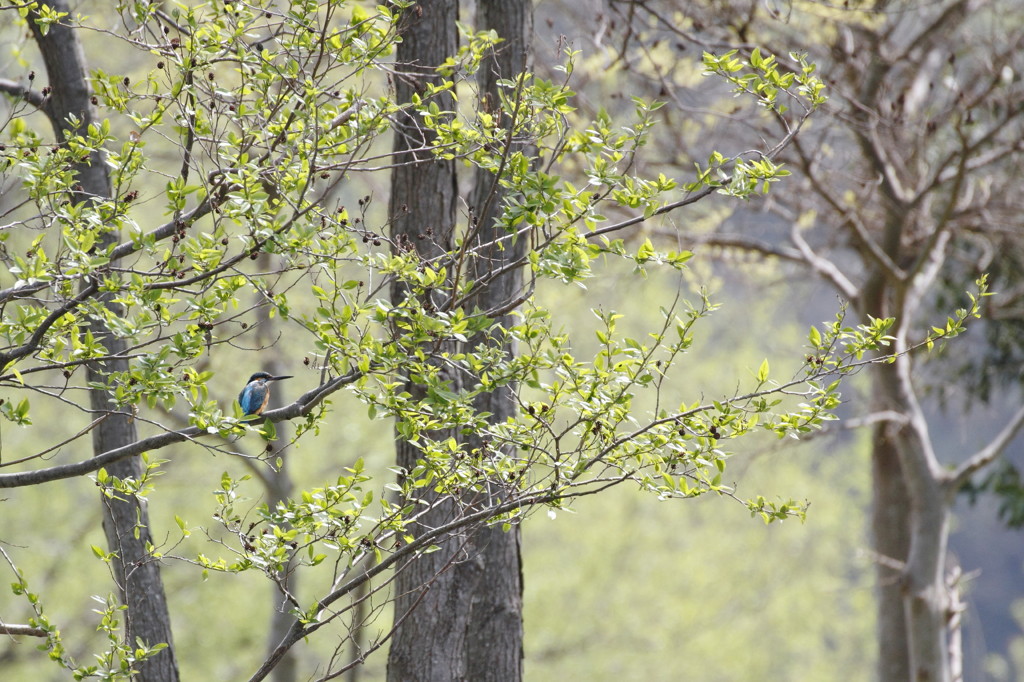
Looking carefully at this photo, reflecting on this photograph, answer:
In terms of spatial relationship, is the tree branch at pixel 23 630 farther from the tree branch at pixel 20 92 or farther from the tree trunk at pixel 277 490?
the tree trunk at pixel 277 490

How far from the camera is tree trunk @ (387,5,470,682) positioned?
4.52 metres

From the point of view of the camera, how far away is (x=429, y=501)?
14.6ft

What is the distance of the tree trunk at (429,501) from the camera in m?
4.52

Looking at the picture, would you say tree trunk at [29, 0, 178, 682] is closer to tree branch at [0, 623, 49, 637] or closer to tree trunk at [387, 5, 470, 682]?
tree branch at [0, 623, 49, 637]

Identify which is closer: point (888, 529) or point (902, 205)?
point (902, 205)

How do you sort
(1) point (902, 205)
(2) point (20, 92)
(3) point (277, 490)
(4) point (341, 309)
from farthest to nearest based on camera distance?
(3) point (277, 490) → (1) point (902, 205) → (2) point (20, 92) → (4) point (341, 309)

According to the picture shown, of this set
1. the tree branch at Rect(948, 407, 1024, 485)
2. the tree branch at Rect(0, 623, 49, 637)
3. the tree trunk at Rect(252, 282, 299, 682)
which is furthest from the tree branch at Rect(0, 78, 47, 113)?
the tree branch at Rect(948, 407, 1024, 485)

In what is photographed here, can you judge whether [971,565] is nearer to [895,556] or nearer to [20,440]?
[895,556]

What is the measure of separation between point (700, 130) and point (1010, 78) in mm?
2631

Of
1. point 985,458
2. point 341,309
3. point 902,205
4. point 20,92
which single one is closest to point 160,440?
point 341,309

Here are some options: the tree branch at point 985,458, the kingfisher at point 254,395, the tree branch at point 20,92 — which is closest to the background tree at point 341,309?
the kingfisher at point 254,395

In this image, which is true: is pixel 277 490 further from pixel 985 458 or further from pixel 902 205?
pixel 985 458

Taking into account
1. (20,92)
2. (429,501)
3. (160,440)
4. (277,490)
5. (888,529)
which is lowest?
(160,440)

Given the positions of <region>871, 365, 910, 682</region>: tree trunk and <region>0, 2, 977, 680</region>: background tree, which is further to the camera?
<region>871, 365, 910, 682</region>: tree trunk
